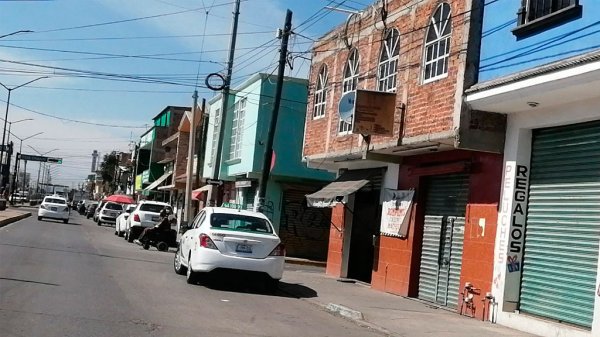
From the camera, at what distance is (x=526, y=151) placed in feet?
40.2

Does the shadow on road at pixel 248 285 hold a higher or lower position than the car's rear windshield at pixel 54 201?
Answer: lower

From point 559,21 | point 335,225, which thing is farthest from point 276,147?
point 559,21

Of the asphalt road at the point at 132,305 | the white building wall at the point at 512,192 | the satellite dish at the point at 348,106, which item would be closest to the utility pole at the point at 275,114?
the asphalt road at the point at 132,305

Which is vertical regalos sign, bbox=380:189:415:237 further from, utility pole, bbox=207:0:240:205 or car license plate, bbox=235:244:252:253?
utility pole, bbox=207:0:240:205

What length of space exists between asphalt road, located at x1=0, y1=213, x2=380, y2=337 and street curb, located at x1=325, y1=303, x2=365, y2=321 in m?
0.30

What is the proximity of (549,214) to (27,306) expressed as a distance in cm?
828

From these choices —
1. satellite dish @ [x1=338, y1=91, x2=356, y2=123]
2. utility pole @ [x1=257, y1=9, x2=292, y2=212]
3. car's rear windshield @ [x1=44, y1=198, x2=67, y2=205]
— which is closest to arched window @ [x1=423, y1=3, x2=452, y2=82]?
satellite dish @ [x1=338, y1=91, x2=356, y2=123]

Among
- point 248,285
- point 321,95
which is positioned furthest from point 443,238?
point 321,95

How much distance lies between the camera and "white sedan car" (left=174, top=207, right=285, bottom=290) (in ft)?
44.6

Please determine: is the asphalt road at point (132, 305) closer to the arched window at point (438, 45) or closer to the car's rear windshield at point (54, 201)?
the arched window at point (438, 45)

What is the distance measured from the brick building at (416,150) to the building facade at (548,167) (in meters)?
0.43

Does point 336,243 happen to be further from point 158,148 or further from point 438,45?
point 158,148

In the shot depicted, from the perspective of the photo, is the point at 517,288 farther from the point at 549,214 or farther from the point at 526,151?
the point at 526,151

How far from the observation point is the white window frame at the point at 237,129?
31219 millimetres
